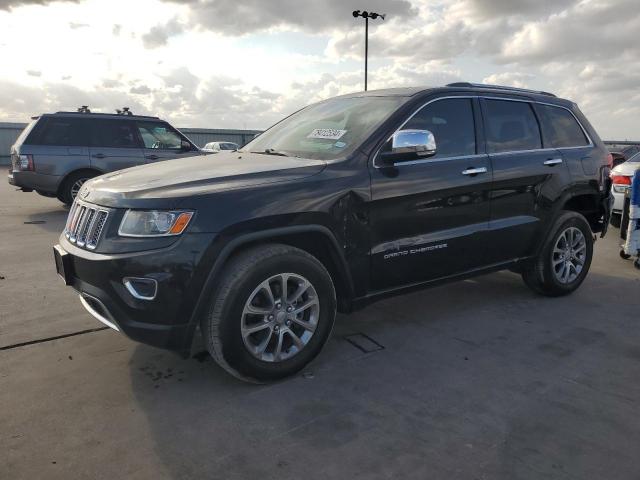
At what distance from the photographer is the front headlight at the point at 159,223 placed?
9.23ft

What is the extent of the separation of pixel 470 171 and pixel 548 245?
1.32 meters

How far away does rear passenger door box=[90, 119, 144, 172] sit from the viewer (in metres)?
9.92

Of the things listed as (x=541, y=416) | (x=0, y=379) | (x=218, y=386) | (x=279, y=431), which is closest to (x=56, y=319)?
(x=0, y=379)

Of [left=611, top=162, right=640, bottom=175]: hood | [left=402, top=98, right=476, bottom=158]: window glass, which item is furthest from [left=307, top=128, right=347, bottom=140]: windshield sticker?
[left=611, top=162, right=640, bottom=175]: hood

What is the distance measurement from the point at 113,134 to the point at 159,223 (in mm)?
8111

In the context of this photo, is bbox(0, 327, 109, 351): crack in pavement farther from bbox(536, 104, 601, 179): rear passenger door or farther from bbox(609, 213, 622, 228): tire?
bbox(609, 213, 622, 228): tire

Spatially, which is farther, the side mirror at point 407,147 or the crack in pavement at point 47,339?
the crack in pavement at point 47,339

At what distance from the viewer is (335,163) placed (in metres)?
3.40

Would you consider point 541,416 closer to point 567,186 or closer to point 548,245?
point 548,245

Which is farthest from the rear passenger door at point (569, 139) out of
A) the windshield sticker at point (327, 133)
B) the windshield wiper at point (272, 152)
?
the windshield wiper at point (272, 152)

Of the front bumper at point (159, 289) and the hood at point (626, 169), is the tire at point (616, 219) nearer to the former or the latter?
the hood at point (626, 169)

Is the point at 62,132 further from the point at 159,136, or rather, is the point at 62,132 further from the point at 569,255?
the point at 569,255

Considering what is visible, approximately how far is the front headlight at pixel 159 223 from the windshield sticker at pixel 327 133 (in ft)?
4.49

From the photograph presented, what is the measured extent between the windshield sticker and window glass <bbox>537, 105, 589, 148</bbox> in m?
2.13
